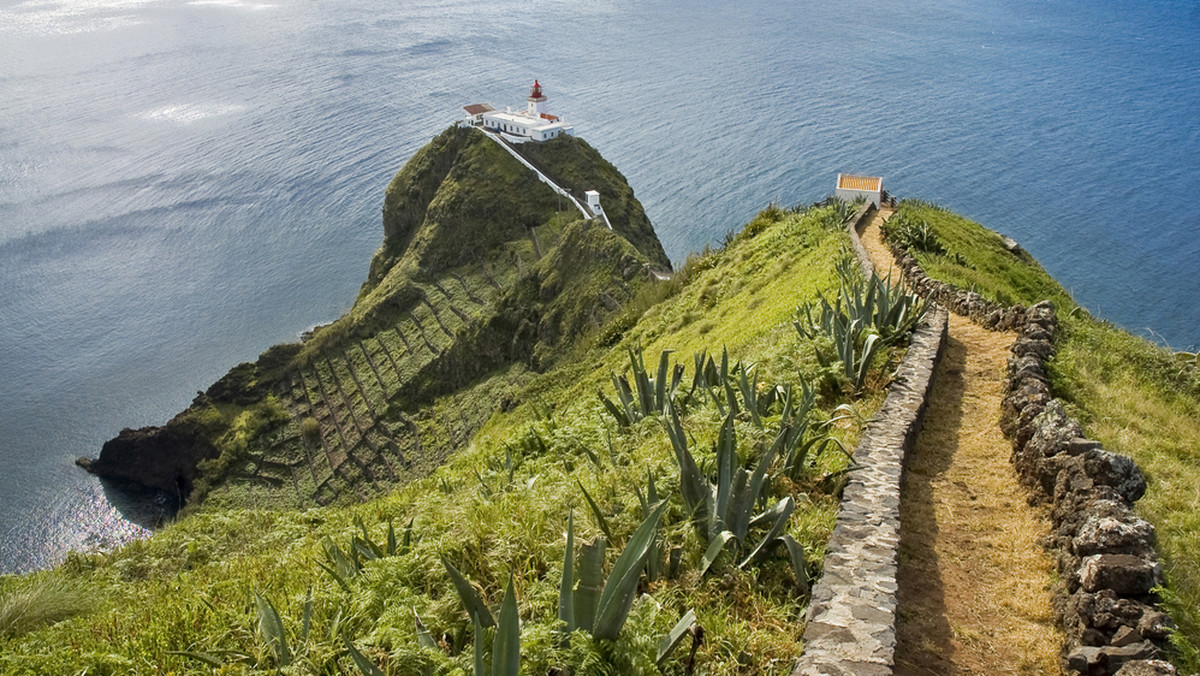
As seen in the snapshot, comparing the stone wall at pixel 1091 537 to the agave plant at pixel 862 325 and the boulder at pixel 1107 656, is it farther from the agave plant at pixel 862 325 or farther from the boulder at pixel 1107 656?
the agave plant at pixel 862 325

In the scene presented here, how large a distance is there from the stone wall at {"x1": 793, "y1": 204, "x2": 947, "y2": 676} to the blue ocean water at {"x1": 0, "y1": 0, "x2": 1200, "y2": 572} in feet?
90.9

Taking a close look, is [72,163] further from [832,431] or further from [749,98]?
[832,431]

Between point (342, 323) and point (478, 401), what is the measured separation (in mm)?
14722

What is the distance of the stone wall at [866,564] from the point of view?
13.6 ft

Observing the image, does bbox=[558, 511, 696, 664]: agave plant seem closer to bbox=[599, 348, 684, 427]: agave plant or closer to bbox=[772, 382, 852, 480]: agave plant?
bbox=[772, 382, 852, 480]: agave plant

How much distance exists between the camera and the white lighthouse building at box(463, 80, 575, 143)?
167ft

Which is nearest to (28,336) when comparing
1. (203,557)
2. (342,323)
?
(342,323)

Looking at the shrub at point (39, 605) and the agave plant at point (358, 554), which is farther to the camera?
the shrub at point (39, 605)

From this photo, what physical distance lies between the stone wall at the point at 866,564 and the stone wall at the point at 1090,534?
95 centimetres

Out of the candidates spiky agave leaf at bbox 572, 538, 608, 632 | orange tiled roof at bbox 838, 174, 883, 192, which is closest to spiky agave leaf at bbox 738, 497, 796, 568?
spiky agave leaf at bbox 572, 538, 608, 632

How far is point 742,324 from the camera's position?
14.3 m

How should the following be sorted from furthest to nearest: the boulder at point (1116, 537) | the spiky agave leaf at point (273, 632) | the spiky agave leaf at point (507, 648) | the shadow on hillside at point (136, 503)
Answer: the shadow on hillside at point (136, 503) → the boulder at point (1116, 537) → the spiky agave leaf at point (273, 632) → the spiky agave leaf at point (507, 648)

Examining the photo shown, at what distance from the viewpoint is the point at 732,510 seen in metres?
4.97

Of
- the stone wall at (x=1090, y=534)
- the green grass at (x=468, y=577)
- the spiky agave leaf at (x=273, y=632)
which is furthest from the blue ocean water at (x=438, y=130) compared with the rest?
the spiky agave leaf at (x=273, y=632)
